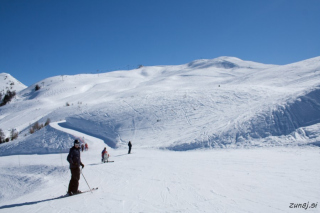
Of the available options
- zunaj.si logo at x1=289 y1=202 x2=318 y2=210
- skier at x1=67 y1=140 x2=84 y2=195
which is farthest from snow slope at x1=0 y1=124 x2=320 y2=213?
skier at x1=67 y1=140 x2=84 y2=195

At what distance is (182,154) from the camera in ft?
46.8

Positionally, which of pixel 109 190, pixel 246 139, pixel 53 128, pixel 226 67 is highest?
pixel 226 67

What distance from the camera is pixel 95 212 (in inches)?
198

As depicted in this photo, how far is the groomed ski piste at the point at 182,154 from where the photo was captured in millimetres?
5633

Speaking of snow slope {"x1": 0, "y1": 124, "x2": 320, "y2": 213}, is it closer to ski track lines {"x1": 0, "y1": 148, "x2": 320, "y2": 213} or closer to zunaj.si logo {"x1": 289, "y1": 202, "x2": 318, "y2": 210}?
ski track lines {"x1": 0, "y1": 148, "x2": 320, "y2": 213}

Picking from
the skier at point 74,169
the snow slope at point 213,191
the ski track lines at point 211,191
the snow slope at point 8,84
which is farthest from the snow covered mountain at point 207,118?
the snow slope at point 8,84

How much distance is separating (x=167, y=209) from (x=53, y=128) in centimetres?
2264

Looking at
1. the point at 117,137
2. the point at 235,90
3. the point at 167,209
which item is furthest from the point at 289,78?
the point at 167,209

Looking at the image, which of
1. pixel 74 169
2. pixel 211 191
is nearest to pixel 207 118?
pixel 211 191

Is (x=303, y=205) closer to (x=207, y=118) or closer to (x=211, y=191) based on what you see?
(x=211, y=191)

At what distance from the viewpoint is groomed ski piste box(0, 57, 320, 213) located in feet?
18.5

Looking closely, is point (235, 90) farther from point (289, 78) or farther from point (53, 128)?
point (53, 128)

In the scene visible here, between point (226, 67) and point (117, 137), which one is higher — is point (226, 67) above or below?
above

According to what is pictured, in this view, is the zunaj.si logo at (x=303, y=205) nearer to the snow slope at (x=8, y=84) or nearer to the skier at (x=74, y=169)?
the skier at (x=74, y=169)
